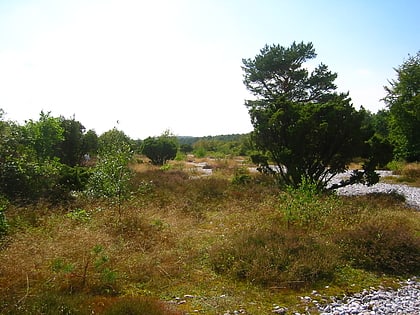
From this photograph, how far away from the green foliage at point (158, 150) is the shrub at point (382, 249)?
67.5 ft

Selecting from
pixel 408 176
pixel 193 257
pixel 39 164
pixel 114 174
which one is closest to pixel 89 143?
pixel 39 164

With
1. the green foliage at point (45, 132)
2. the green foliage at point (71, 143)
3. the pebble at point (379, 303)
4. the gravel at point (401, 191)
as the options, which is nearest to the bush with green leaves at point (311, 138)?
the gravel at point (401, 191)

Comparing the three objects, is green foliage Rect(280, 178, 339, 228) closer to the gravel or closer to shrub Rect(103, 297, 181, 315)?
shrub Rect(103, 297, 181, 315)

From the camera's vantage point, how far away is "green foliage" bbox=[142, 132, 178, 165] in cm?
2589

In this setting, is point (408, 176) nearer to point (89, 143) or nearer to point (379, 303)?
point (379, 303)

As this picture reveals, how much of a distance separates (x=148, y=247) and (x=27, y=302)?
2.55 m

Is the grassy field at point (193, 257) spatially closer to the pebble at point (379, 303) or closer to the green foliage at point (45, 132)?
the pebble at point (379, 303)

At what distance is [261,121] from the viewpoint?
1168cm

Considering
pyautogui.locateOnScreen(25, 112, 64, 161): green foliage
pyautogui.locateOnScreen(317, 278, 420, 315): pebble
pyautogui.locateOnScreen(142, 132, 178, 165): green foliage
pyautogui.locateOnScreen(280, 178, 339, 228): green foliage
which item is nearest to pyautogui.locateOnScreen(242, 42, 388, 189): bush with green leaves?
pyautogui.locateOnScreen(280, 178, 339, 228): green foliage

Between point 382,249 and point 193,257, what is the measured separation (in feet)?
10.6

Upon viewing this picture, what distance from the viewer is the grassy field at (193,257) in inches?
172

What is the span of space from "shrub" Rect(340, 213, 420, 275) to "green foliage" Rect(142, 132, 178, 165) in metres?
20.6

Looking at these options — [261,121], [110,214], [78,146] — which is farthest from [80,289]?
[78,146]

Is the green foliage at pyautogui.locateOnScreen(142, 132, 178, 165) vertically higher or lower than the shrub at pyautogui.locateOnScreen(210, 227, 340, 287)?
higher
